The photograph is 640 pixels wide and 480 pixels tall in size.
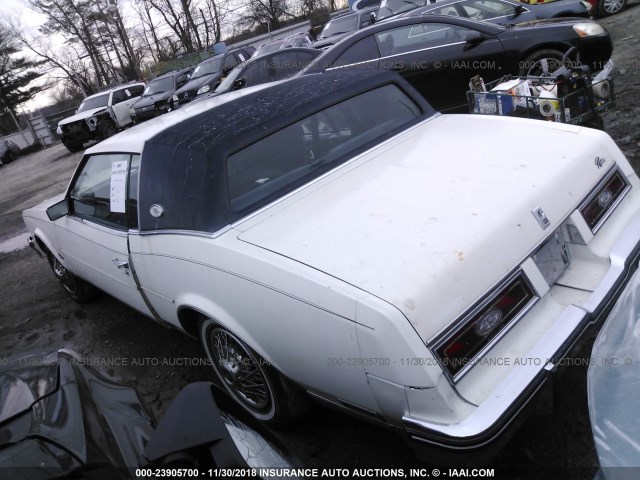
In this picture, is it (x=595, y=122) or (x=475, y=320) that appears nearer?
(x=475, y=320)

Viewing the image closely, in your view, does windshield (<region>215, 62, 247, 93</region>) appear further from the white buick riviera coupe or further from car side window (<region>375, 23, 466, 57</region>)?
the white buick riviera coupe

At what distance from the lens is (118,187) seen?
10.2 feet

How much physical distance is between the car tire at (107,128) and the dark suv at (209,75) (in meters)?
3.65

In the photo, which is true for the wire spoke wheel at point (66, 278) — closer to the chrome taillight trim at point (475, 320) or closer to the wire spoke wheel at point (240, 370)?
the wire spoke wheel at point (240, 370)

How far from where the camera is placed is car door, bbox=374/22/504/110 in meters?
6.34

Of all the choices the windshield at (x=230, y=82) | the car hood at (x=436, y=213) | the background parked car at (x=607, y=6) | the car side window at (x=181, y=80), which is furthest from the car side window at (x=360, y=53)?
the car side window at (x=181, y=80)

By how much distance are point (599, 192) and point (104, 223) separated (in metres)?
2.92

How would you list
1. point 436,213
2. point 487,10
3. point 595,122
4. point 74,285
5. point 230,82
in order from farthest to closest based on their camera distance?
point 230,82
point 487,10
point 74,285
point 595,122
point 436,213

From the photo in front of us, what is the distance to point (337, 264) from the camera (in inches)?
75.6

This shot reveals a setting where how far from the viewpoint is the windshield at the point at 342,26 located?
48.2 feet

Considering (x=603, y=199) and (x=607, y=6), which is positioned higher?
(x=603, y=199)

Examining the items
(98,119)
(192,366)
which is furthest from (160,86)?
(192,366)

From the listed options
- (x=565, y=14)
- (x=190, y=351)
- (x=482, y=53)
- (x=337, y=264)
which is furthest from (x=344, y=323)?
(x=565, y=14)

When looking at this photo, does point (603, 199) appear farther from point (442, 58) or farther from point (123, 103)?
point (123, 103)
